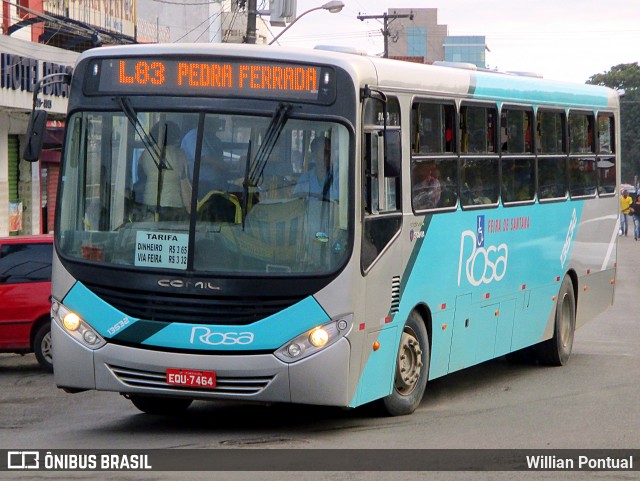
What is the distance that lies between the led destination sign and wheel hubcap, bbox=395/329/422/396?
2272 millimetres

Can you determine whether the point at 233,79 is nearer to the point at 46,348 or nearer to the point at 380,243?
the point at 380,243

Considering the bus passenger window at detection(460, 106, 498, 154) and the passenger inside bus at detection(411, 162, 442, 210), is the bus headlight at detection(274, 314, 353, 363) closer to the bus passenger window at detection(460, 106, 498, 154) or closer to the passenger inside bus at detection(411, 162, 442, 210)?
the passenger inside bus at detection(411, 162, 442, 210)

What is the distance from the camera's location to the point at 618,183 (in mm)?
17438

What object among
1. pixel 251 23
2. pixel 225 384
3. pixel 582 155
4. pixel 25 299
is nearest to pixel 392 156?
pixel 225 384

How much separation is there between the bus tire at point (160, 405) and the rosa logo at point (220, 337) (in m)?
1.79

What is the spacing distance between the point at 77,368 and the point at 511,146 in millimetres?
5407

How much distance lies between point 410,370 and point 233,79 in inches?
114

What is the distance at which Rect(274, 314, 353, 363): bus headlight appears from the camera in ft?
30.6

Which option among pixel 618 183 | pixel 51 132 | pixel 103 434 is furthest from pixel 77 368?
pixel 51 132

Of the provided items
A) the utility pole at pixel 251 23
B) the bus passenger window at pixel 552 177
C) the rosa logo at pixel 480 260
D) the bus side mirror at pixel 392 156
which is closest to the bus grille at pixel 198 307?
the bus side mirror at pixel 392 156

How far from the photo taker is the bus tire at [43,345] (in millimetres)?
15047

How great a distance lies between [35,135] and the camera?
391 inches

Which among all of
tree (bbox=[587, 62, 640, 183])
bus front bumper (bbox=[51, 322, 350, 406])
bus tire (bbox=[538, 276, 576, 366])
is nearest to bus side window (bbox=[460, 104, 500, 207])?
bus tire (bbox=[538, 276, 576, 366])

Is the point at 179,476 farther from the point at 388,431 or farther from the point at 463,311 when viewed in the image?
the point at 463,311
